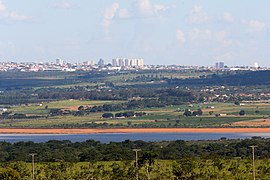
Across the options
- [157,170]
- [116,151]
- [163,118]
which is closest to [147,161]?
[157,170]

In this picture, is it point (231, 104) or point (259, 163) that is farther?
point (231, 104)

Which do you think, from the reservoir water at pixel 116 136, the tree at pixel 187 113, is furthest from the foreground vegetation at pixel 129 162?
the tree at pixel 187 113

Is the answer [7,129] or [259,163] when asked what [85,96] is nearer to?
[7,129]

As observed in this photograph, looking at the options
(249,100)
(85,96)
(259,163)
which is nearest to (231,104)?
(249,100)

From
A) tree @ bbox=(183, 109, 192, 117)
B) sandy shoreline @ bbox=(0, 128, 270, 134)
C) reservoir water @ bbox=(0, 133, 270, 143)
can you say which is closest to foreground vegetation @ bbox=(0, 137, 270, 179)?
reservoir water @ bbox=(0, 133, 270, 143)

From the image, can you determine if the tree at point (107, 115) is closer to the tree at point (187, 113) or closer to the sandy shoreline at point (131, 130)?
the tree at point (187, 113)

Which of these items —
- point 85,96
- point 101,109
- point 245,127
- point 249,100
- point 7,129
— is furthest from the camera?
point 85,96

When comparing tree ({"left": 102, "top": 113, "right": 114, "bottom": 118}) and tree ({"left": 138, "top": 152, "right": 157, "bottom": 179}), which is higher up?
tree ({"left": 138, "top": 152, "right": 157, "bottom": 179})

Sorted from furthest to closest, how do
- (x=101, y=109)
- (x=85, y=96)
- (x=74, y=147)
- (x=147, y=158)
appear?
(x=85, y=96)
(x=101, y=109)
(x=74, y=147)
(x=147, y=158)

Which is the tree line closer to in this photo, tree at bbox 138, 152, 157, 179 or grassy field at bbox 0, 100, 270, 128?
tree at bbox 138, 152, 157, 179
